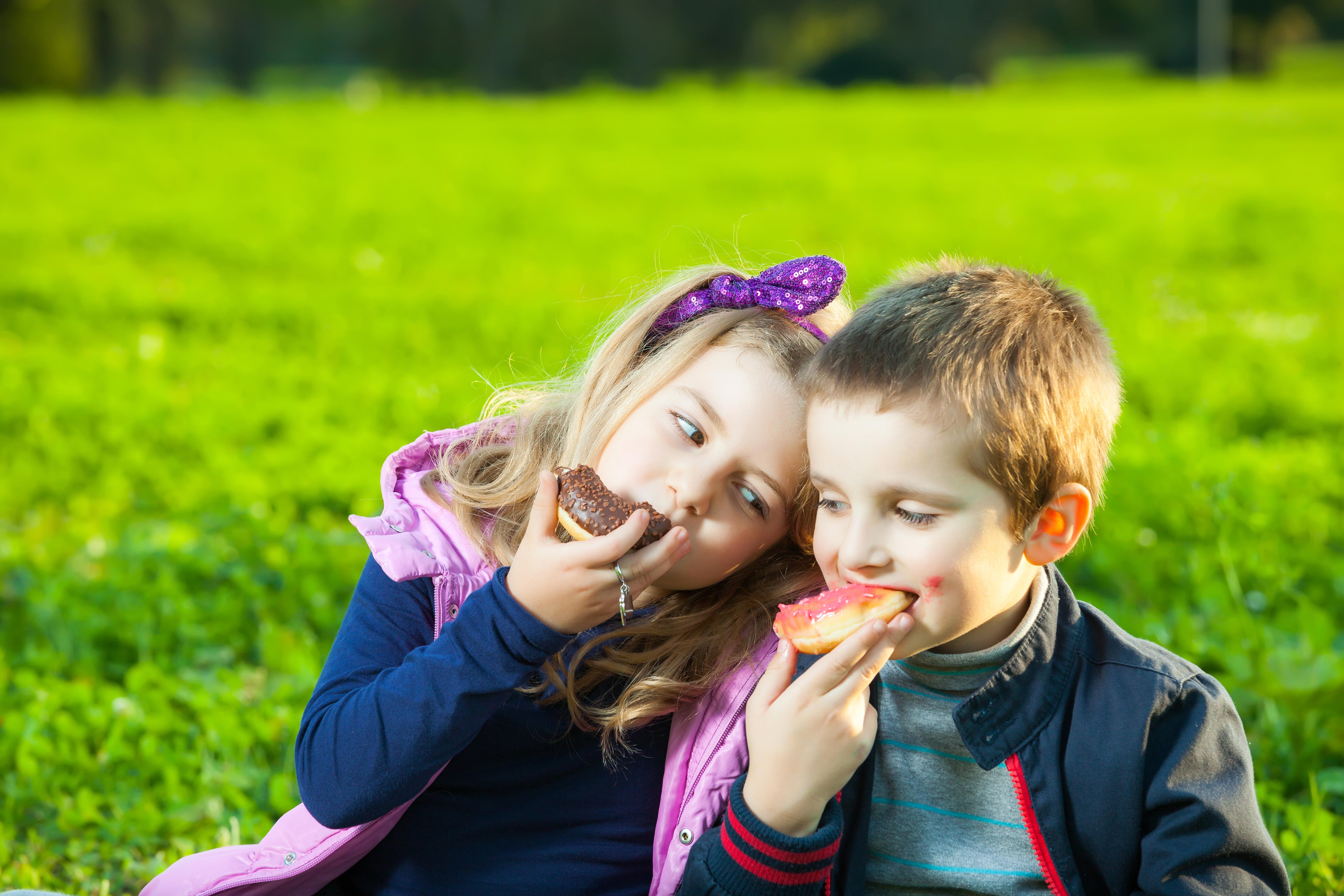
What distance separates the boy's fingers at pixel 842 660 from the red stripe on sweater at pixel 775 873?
0.27 metres

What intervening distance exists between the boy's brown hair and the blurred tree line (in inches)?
1293

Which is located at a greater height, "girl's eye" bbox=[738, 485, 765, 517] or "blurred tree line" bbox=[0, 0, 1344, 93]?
"girl's eye" bbox=[738, 485, 765, 517]

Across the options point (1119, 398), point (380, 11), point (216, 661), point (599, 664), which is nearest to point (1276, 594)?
point (1119, 398)

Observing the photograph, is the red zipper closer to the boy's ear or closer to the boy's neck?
the boy's neck

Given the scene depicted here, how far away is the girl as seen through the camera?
6.28 feet

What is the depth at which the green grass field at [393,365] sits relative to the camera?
10.4ft

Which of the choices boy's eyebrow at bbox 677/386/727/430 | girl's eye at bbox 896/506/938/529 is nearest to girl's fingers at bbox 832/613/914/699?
girl's eye at bbox 896/506/938/529

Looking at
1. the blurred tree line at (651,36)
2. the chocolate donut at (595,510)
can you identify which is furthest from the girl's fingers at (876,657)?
the blurred tree line at (651,36)

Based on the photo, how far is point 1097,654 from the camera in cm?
197

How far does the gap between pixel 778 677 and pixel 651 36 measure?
35.4 meters

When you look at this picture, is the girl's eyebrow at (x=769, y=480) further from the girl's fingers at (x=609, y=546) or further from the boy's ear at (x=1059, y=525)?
the boy's ear at (x=1059, y=525)

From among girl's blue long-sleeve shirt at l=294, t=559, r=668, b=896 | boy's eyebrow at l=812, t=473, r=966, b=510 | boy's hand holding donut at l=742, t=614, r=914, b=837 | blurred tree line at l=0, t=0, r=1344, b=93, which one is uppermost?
boy's eyebrow at l=812, t=473, r=966, b=510

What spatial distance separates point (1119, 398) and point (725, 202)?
10215 millimetres

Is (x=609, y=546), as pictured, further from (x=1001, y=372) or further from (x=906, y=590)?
(x=1001, y=372)
